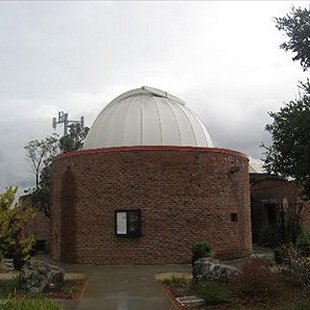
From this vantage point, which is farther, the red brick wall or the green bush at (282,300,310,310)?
the red brick wall

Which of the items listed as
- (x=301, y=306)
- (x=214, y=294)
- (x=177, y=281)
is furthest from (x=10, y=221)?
(x=301, y=306)

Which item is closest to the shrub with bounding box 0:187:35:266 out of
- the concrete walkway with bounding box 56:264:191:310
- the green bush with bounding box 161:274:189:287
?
the concrete walkway with bounding box 56:264:191:310

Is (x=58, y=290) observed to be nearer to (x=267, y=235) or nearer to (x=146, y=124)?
(x=146, y=124)

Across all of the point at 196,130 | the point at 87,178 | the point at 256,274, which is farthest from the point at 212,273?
the point at 196,130

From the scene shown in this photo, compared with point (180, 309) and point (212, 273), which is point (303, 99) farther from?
point (180, 309)

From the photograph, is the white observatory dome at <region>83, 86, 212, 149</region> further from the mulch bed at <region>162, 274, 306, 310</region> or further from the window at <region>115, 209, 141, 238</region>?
the mulch bed at <region>162, 274, 306, 310</region>

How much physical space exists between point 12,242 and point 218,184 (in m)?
9.19

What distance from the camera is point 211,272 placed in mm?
13703

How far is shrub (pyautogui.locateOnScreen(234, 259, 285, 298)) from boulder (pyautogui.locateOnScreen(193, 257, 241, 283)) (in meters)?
1.31

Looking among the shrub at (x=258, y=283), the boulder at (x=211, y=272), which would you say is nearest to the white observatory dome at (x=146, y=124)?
the boulder at (x=211, y=272)

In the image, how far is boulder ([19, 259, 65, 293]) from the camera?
43.3 feet

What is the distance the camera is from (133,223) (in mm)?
20734

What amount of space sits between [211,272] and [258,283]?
7.38 ft

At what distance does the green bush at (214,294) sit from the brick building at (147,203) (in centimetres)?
806
